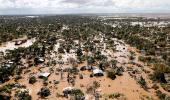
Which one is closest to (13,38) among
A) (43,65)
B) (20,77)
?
(43,65)

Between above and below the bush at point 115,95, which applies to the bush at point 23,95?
above

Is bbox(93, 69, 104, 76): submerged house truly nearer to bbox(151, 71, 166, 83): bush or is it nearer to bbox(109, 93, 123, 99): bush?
bbox(151, 71, 166, 83): bush

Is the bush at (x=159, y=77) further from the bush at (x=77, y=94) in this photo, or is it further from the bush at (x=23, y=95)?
the bush at (x=23, y=95)

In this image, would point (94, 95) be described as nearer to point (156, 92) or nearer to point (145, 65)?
point (156, 92)

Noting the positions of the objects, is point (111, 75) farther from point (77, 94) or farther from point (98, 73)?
point (77, 94)

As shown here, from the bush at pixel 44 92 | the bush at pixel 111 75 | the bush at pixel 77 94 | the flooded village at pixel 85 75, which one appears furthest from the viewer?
the bush at pixel 111 75

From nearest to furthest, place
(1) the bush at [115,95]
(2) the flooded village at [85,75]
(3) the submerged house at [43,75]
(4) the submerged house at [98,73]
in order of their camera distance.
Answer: (1) the bush at [115,95]
(2) the flooded village at [85,75]
(3) the submerged house at [43,75]
(4) the submerged house at [98,73]

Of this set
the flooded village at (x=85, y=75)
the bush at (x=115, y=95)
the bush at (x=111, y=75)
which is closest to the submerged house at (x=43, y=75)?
the flooded village at (x=85, y=75)

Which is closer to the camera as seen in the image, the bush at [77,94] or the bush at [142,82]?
the bush at [77,94]

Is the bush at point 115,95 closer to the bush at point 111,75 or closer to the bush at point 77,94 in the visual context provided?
the bush at point 77,94

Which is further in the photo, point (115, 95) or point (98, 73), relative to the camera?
point (98, 73)

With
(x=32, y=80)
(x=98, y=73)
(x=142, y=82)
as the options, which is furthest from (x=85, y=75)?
(x=142, y=82)

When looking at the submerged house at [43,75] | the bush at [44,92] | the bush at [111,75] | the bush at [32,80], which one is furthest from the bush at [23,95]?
the bush at [111,75]
